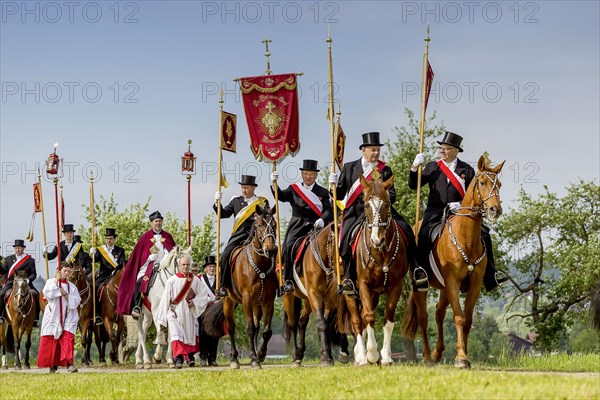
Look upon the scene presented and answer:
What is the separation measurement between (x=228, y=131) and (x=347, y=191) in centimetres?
584

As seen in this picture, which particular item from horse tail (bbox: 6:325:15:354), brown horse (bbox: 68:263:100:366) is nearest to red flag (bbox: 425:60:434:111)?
brown horse (bbox: 68:263:100:366)

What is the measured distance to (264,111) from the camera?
733 inches

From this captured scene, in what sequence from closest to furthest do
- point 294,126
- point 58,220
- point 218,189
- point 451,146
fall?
point 451,146, point 294,126, point 218,189, point 58,220

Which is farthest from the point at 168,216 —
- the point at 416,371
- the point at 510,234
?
the point at 416,371

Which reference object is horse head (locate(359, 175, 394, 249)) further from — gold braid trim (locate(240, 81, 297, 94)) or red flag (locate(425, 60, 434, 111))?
gold braid trim (locate(240, 81, 297, 94))

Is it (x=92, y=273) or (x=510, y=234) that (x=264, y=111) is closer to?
(x=92, y=273)

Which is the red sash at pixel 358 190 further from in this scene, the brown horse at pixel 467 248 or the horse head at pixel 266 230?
the horse head at pixel 266 230

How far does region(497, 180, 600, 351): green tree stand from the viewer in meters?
44.8

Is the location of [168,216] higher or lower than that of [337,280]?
higher

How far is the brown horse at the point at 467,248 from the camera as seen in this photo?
13500mm

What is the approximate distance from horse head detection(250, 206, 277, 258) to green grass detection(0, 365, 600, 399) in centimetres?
257

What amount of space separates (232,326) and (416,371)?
8029 millimetres

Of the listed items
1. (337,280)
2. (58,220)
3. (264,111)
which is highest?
(264,111)

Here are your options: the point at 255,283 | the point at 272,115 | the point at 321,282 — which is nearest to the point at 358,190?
the point at 321,282
